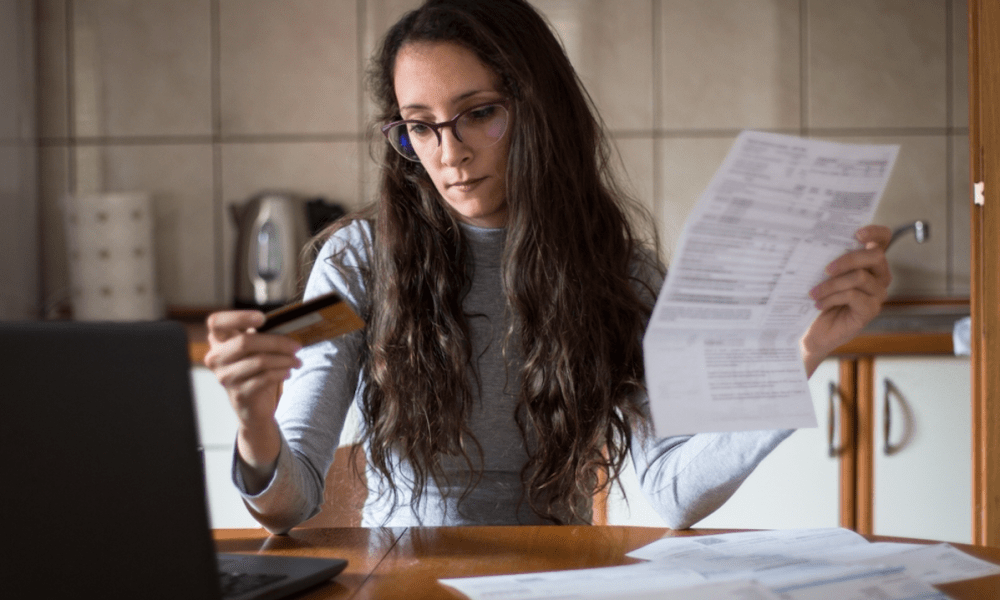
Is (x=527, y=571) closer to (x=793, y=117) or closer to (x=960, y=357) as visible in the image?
(x=960, y=357)

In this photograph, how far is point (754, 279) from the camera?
0.85 m

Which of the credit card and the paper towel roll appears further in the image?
the paper towel roll

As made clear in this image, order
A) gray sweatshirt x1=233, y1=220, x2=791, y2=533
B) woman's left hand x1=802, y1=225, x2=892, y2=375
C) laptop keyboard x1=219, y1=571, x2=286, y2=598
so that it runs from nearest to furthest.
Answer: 1. laptop keyboard x1=219, y1=571, x2=286, y2=598
2. woman's left hand x1=802, y1=225, x2=892, y2=375
3. gray sweatshirt x1=233, y1=220, x2=791, y2=533

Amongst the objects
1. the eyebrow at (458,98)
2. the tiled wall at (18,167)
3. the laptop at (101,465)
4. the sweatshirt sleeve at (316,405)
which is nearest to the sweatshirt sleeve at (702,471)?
the sweatshirt sleeve at (316,405)

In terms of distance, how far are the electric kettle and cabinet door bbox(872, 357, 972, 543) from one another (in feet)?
4.73

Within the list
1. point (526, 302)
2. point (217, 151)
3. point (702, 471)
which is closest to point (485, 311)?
point (526, 302)

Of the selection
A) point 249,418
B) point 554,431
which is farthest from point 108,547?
point 554,431

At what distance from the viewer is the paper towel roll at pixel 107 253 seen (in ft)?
7.98

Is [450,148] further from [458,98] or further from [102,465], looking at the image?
[102,465]

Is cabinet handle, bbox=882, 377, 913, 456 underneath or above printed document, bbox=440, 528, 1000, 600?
underneath

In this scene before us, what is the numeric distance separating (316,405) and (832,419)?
4.45ft

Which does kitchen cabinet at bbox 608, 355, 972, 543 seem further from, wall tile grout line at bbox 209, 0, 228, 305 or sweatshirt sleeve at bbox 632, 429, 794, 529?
wall tile grout line at bbox 209, 0, 228, 305

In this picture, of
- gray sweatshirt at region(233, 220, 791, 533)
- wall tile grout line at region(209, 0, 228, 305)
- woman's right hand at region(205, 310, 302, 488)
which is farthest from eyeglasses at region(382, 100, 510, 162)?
wall tile grout line at region(209, 0, 228, 305)

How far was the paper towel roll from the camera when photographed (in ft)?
7.98
